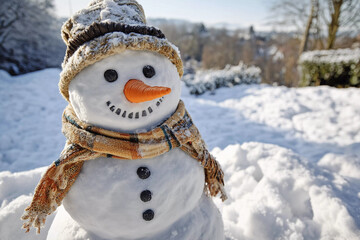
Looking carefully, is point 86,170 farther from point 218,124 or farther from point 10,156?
point 218,124

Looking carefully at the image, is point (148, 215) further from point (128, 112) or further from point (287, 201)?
point (287, 201)

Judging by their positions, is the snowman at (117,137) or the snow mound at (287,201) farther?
the snow mound at (287,201)

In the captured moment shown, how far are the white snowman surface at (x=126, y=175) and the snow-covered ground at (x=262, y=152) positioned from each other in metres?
0.76

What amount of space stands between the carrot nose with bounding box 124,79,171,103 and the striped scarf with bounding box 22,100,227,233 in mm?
173

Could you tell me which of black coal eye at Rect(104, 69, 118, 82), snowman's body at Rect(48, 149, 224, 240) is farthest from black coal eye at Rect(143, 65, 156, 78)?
snowman's body at Rect(48, 149, 224, 240)

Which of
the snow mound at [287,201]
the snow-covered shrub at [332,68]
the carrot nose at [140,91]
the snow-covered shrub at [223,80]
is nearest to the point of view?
the carrot nose at [140,91]

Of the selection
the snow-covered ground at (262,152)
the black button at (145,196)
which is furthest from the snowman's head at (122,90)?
the snow-covered ground at (262,152)

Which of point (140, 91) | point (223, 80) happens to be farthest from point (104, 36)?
point (223, 80)

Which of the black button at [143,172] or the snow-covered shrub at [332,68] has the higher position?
the black button at [143,172]

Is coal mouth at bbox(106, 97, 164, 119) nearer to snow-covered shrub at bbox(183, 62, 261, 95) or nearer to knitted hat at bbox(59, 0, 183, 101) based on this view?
knitted hat at bbox(59, 0, 183, 101)

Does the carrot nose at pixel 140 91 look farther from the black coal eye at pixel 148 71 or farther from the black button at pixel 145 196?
the black button at pixel 145 196

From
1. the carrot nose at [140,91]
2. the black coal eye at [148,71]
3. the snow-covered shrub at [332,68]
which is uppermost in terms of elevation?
the black coal eye at [148,71]

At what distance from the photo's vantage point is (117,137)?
99 cm

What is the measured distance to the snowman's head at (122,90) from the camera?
94cm
